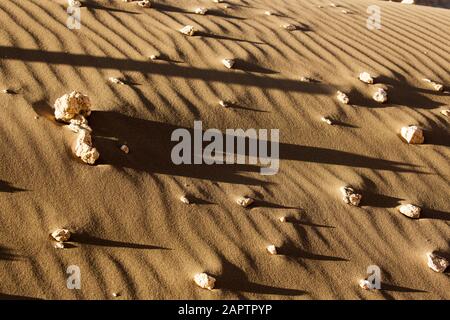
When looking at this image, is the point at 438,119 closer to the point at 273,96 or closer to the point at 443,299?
the point at 273,96

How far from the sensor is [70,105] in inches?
126

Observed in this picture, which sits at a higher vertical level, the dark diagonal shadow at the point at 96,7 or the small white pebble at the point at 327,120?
the dark diagonal shadow at the point at 96,7

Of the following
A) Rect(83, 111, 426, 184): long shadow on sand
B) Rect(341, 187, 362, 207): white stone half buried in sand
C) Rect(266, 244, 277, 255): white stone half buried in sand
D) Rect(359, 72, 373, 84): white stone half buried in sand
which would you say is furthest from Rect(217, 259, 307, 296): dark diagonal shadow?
Rect(359, 72, 373, 84): white stone half buried in sand

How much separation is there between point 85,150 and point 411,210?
2193 millimetres

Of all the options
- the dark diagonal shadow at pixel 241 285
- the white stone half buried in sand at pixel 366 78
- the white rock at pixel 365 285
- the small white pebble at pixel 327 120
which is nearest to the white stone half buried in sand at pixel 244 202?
the dark diagonal shadow at pixel 241 285

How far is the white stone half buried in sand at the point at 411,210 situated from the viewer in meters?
3.38

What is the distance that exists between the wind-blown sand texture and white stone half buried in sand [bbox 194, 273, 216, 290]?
3 cm

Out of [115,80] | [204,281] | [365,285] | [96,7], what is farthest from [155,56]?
[365,285]

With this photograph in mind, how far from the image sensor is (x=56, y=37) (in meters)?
3.99

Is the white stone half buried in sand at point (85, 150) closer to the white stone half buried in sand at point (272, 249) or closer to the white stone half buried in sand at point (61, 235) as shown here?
the white stone half buried in sand at point (61, 235)

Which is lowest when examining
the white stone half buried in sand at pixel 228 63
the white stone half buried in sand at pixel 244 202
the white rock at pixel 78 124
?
the white stone half buried in sand at pixel 244 202

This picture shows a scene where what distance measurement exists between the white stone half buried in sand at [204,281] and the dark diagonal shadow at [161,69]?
1836 millimetres
